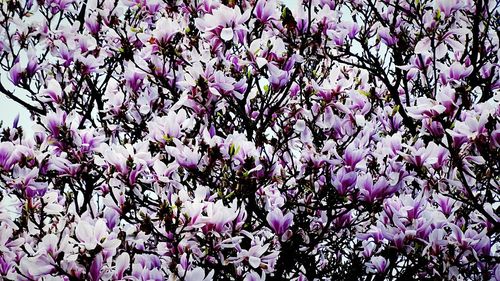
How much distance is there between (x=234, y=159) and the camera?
4.14 metres

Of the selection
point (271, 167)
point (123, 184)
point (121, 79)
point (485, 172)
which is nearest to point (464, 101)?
point (485, 172)

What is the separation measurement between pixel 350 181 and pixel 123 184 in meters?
1.58

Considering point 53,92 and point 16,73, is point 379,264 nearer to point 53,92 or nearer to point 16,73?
point 53,92

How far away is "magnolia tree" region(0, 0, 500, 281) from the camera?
148 inches

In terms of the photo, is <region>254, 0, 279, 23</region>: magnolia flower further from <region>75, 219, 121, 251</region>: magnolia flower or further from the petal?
<region>75, 219, 121, 251</region>: magnolia flower

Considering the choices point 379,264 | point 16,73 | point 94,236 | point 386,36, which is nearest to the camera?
point 94,236

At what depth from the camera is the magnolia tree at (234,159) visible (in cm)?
376

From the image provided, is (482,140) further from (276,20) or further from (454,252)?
(276,20)

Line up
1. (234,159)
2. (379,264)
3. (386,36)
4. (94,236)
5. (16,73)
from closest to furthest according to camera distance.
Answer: (94,236) → (234,159) → (379,264) → (16,73) → (386,36)

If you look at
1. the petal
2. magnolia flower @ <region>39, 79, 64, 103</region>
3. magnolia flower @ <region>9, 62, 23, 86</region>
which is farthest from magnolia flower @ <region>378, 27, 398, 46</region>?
magnolia flower @ <region>9, 62, 23, 86</region>

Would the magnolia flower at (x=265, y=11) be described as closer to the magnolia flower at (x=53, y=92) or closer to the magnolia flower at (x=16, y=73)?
the magnolia flower at (x=53, y=92)

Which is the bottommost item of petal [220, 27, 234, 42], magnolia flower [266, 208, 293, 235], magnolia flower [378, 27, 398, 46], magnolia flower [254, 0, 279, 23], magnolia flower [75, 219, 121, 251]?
magnolia flower [75, 219, 121, 251]

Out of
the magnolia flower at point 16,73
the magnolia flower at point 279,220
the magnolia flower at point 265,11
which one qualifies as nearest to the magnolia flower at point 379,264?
the magnolia flower at point 279,220

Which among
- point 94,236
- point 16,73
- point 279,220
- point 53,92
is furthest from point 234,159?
point 16,73
